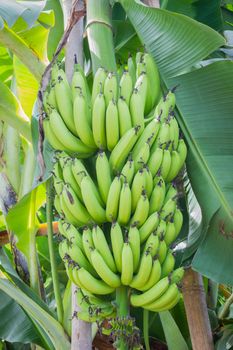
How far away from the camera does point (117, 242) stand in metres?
1.08

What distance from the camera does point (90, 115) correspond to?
121 cm

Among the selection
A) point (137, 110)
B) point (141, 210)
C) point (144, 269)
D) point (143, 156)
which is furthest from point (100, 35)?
point (144, 269)

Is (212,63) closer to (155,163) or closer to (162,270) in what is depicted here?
(155,163)

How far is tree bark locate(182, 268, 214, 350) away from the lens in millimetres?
1478

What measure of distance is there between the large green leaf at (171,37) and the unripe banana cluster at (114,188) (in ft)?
0.38

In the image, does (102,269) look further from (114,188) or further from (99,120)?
(99,120)

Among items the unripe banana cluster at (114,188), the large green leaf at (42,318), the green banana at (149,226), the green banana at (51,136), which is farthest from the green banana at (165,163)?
the large green leaf at (42,318)

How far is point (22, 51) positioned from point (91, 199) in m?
0.63

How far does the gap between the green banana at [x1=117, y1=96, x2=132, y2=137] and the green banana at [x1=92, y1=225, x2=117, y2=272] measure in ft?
0.71

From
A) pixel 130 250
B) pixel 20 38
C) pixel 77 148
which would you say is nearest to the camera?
pixel 130 250

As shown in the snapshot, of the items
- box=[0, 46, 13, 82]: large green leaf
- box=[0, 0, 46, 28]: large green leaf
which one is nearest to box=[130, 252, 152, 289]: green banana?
box=[0, 0, 46, 28]: large green leaf

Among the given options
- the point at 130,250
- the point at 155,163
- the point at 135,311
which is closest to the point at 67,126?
the point at 155,163

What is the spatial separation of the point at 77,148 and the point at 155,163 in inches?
6.7

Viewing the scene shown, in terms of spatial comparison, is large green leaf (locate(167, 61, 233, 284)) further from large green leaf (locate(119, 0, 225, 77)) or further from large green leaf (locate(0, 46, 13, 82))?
large green leaf (locate(0, 46, 13, 82))
